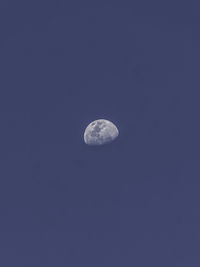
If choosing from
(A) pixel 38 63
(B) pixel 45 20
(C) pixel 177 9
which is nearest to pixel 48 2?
(B) pixel 45 20

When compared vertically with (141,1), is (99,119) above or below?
below

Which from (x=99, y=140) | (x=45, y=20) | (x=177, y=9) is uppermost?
(x=45, y=20)

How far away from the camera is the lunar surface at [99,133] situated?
45.4 m

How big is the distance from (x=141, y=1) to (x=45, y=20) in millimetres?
8544

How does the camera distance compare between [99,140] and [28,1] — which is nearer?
[99,140]

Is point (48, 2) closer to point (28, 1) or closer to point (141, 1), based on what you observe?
point (28, 1)

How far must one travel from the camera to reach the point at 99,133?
4572 centimetres

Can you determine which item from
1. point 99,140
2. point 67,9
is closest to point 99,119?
point 99,140

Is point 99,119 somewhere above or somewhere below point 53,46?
below

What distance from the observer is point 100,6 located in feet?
161

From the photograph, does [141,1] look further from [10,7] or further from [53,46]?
[10,7]

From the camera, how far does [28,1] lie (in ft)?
163

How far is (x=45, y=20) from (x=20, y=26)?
90.2 inches

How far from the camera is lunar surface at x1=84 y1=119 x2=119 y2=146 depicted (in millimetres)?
45391
